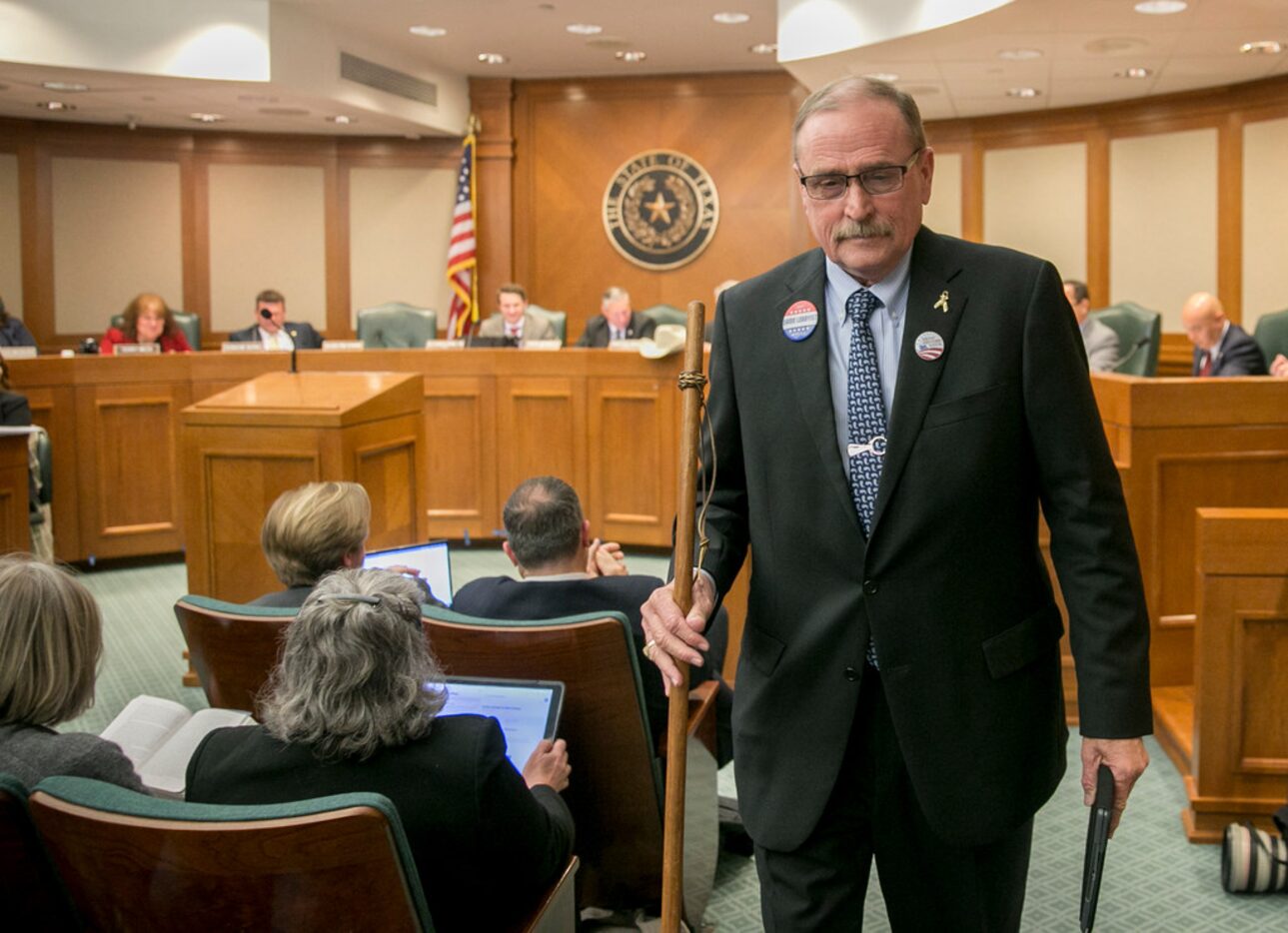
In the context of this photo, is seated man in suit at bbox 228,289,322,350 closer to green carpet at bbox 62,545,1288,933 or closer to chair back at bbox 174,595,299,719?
green carpet at bbox 62,545,1288,933

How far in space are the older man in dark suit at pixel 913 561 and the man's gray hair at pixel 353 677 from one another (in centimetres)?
39

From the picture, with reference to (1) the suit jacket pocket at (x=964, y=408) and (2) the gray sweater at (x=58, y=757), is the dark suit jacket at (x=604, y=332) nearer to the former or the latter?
(2) the gray sweater at (x=58, y=757)

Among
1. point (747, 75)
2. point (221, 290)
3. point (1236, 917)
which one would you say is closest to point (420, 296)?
point (221, 290)

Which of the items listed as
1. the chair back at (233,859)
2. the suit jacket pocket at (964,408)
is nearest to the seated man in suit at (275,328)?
the chair back at (233,859)

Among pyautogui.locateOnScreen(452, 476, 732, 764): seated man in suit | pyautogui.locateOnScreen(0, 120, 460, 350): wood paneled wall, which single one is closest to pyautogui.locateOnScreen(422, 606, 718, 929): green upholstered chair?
pyautogui.locateOnScreen(452, 476, 732, 764): seated man in suit

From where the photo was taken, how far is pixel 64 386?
6.62 m

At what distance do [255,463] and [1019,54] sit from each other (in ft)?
18.1

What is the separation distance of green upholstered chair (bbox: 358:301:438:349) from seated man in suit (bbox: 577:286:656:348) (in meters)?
1.15

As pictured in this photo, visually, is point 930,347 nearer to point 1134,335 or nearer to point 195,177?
point 1134,335

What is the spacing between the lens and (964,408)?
4.96 ft

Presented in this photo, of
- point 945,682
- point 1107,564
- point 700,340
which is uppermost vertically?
point 700,340

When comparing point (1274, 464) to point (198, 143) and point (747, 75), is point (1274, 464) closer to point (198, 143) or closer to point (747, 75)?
point (747, 75)

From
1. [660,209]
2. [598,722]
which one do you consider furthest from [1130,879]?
[660,209]

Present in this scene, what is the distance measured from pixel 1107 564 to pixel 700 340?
536 mm
